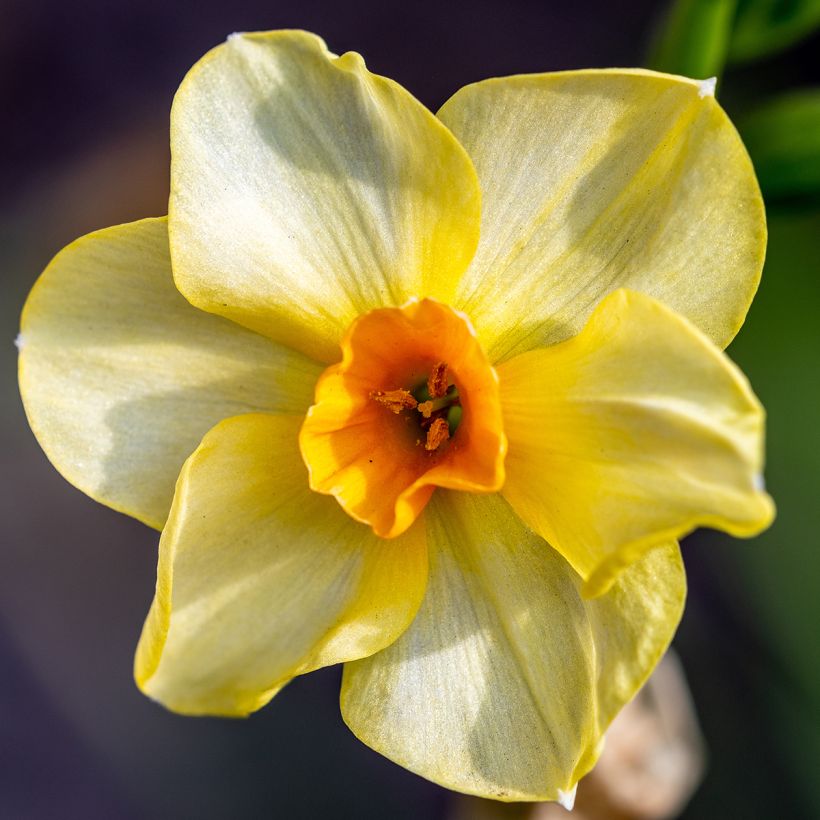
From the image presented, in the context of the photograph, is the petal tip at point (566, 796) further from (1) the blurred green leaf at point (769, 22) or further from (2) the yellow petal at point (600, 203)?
(1) the blurred green leaf at point (769, 22)

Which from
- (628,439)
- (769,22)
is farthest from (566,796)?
(769,22)

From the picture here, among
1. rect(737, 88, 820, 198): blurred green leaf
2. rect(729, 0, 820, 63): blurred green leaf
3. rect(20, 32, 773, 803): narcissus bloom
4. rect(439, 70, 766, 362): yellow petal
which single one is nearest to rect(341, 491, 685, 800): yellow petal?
rect(20, 32, 773, 803): narcissus bloom

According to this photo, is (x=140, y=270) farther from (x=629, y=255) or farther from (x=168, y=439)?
(x=629, y=255)

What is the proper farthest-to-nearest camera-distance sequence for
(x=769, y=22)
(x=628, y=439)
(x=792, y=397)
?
(x=792, y=397) → (x=769, y=22) → (x=628, y=439)

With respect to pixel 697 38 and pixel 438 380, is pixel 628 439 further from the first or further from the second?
pixel 697 38

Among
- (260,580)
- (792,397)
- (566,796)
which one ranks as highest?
(260,580)

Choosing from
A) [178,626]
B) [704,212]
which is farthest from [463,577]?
[704,212]
